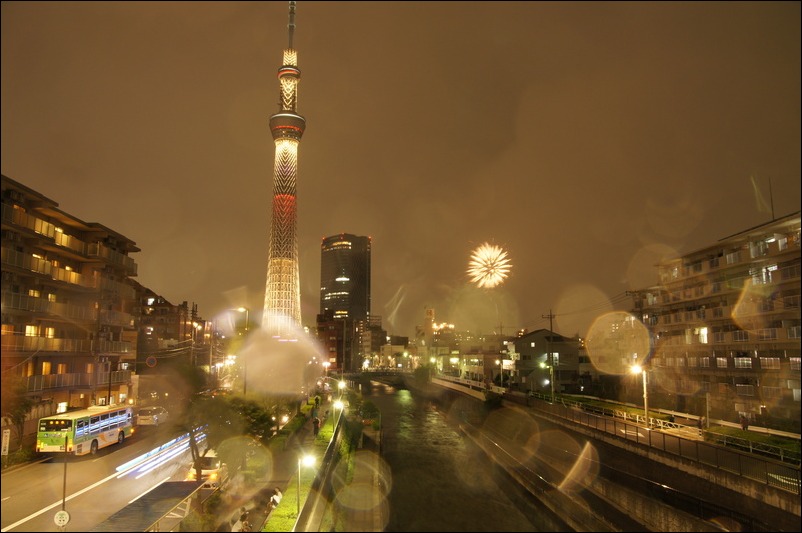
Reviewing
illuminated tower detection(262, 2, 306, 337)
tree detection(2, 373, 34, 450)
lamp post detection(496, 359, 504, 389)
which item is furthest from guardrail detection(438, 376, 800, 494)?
illuminated tower detection(262, 2, 306, 337)

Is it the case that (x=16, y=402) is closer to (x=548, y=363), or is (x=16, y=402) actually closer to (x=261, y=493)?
(x=261, y=493)

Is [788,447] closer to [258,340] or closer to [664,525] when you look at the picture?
[664,525]

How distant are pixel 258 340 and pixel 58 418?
33.4 m

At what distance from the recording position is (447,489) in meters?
22.3

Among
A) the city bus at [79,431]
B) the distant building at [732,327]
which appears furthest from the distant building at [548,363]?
the city bus at [79,431]

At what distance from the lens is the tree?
56.2 ft

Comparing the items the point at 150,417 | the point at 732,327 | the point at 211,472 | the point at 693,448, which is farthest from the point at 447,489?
the point at 150,417

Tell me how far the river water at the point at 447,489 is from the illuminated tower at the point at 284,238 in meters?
40.2

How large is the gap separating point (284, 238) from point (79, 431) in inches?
2231

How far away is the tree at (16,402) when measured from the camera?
56.2 ft

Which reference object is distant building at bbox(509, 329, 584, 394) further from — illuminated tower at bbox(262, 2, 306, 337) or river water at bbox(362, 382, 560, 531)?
illuminated tower at bbox(262, 2, 306, 337)

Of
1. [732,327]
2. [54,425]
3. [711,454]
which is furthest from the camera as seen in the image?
[732,327]

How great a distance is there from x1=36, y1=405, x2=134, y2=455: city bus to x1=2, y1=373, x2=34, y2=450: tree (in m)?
0.63

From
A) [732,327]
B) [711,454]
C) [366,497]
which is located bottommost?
[366,497]
